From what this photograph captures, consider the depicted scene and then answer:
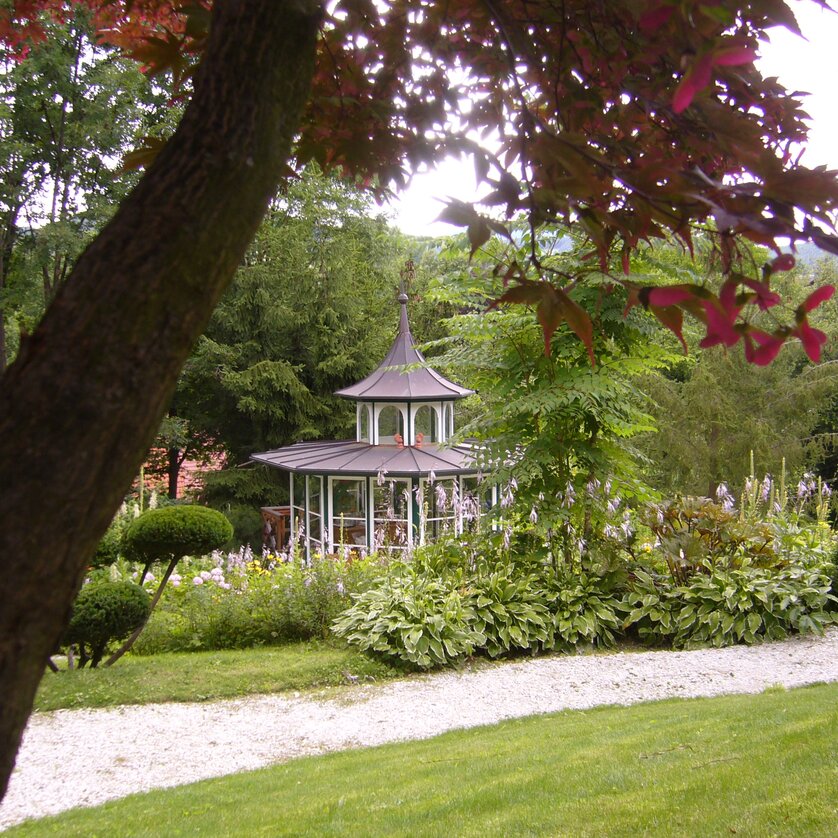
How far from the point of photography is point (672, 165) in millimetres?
1186

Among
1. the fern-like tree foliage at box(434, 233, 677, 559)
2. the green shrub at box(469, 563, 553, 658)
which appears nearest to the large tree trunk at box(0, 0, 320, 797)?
the fern-like tree foliage at box(434, 233, 677, 559)

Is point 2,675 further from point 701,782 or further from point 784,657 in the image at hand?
point 784,657

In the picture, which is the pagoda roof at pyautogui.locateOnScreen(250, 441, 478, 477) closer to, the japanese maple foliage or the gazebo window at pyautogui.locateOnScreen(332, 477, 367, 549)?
the gazebo window at pyautogui.locateOnScreen(332, 477, 367, 549)

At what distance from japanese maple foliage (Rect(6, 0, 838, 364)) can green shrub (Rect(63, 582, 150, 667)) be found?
469 centimetres

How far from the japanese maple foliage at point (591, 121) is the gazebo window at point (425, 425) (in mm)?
10781

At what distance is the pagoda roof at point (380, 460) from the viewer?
11961mm

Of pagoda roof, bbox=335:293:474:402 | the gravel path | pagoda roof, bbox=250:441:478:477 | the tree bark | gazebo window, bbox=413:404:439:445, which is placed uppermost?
pagoda roof, bbox=335:293:474:402

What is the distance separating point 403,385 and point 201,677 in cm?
756

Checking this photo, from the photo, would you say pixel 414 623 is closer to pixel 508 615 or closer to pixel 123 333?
pixel 508 615

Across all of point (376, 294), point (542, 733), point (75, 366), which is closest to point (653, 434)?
point (376, 294)

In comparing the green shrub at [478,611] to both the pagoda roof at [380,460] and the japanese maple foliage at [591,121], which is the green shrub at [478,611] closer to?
the pagoda roof at [380,460]

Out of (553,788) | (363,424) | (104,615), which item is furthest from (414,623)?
(363,424)

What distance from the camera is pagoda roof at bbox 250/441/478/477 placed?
39.2 ft

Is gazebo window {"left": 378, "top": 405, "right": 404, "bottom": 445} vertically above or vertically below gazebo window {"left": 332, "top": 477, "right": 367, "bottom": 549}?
above
